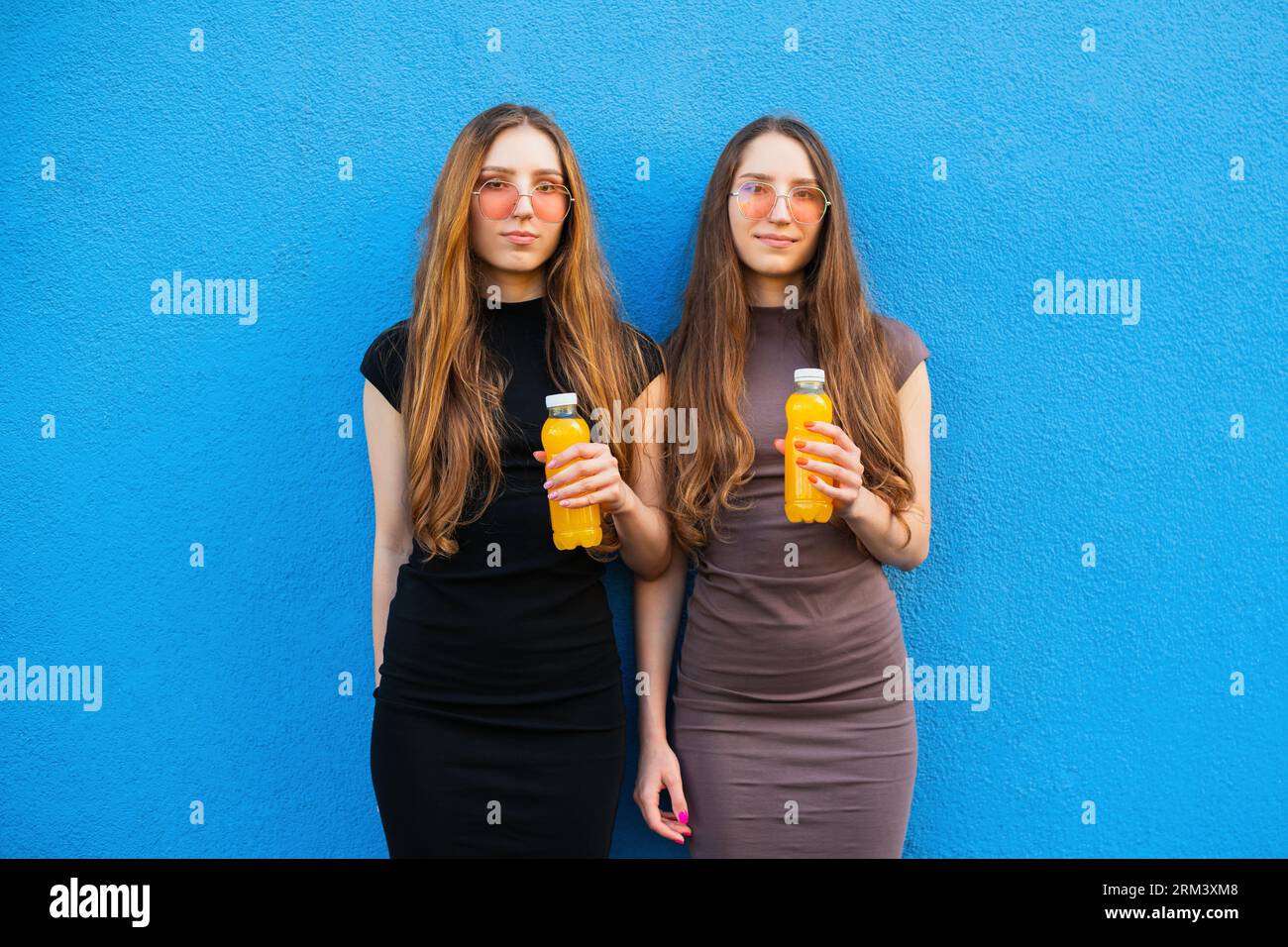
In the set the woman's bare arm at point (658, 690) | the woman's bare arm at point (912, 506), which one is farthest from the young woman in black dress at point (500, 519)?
the woman's bare arm at point (912, 506)

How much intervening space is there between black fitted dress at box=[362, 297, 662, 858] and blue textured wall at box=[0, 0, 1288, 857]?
0.51m

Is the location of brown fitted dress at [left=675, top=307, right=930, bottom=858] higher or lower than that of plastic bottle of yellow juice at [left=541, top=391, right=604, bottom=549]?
lower

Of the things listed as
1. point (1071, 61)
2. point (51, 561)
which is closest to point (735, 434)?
point (1071, 61)

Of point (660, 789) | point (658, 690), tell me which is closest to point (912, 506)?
point (658, 690)

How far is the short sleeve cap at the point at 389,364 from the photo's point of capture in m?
2.15

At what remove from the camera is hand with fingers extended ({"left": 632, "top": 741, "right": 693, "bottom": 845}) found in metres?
2.20

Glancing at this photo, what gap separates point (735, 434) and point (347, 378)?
1.17 meters

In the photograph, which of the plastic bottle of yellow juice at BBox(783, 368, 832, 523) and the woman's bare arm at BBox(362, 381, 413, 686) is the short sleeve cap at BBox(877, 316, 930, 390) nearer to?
the plastic bottle of yellow juice at BBox(783, 368, 832, 523)

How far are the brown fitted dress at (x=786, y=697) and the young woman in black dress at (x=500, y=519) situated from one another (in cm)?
21

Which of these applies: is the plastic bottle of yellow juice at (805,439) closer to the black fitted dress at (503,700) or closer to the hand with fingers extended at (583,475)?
the hand with fingers extended at (583,475)

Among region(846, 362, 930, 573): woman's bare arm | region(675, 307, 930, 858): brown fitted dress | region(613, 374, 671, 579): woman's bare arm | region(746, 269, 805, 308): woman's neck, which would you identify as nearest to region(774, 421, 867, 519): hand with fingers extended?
region(846, 362, 930, 573): woman's bare arm

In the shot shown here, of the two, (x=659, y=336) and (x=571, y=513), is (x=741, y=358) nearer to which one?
(x=659, y=336)

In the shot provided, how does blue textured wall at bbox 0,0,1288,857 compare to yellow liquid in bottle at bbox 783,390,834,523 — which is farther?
blue textured wall at bbox 0,0,1288,857

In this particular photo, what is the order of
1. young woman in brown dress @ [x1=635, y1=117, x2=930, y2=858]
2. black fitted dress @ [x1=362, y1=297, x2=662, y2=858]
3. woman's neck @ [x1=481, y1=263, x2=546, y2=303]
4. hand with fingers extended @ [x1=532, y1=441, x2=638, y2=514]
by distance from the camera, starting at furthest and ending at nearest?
woman's neck @ [x1=481, y1=263, x2=546, y2=303]
young woman in brown dress @ [x1=635, y1=117, x2=930, y2=858]
black fitted dress @ [x1=362, y1=297, x2=662, y2=858]
hand with fingers extended @ [x1=532, y1=441, x2=638, y2=514]
